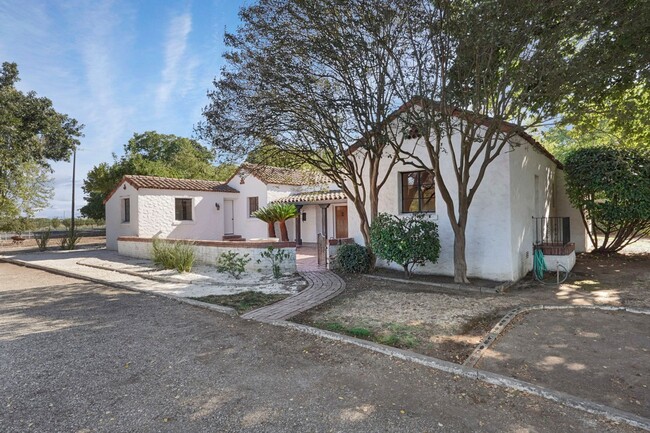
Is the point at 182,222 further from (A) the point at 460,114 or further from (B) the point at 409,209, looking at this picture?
(A) the point at 460,114

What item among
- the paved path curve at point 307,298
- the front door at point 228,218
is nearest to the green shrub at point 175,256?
the paved path curve at point 307,298

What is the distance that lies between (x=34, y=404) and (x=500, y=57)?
31.0 feet

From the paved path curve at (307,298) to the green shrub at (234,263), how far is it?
5.63 feet

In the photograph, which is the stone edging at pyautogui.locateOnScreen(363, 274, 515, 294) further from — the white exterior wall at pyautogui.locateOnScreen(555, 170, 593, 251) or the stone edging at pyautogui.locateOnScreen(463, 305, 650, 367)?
the white exterior wall at pyautogui.locateOnScreen(555, 170, 593, 251)

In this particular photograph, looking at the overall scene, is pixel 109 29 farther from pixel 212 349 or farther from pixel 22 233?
pixel 22 233

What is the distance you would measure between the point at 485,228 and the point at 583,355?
5138mm

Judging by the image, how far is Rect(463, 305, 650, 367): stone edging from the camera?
4.41 meters

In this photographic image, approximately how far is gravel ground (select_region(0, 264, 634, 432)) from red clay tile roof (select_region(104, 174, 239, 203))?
42.9 ft

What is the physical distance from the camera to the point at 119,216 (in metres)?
19.0

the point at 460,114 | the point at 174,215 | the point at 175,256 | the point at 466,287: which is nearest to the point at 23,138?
the point at 174,215

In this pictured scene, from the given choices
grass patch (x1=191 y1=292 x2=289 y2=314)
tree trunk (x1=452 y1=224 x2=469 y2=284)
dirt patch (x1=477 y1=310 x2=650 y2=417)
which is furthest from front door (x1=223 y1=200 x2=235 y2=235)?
dirt patch (x1=477 y1=310 x2=650 y2=417)

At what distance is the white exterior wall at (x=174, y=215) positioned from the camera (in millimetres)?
17766

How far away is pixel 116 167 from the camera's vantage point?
95.1 feet

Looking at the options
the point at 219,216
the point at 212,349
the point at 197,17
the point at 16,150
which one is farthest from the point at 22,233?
the point at 212,349
